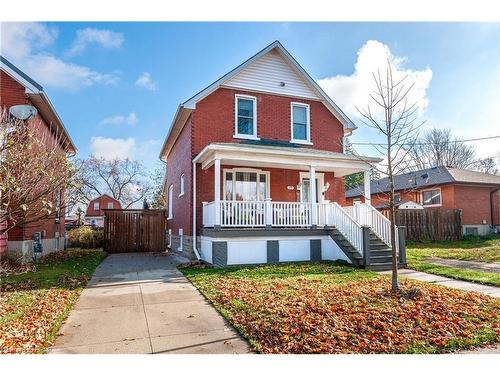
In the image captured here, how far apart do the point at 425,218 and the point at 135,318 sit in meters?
18.5

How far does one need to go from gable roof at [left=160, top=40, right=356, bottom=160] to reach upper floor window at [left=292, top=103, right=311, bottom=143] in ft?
2.12

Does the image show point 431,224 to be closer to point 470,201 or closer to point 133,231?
point 470,201

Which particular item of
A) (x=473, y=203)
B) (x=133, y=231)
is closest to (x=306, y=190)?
(x=133, y=231)

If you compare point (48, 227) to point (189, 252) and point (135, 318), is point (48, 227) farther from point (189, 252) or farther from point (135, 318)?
point (135, 318)

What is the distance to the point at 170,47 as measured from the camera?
277 inches

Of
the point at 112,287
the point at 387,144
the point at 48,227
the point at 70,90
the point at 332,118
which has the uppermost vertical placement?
the point at 332,118

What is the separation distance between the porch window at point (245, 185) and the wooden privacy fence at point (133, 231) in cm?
702

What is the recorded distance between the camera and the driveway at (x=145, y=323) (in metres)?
4.41

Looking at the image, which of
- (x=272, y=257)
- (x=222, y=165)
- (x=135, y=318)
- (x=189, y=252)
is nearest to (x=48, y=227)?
(x=189, y=252)

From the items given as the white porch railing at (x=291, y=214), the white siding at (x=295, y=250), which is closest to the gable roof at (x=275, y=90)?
the white porch railing at (x=291, y=214)

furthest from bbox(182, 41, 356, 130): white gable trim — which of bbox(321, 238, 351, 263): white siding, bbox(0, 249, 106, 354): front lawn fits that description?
bbox(0, 249, 106, 354): front lawn

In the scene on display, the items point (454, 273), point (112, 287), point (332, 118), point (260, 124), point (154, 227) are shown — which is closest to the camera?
point (112, 287)

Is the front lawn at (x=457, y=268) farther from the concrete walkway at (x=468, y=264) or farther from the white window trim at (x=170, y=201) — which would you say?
the white window trim at (x=170, y=201)

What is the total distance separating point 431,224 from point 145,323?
18763mm
